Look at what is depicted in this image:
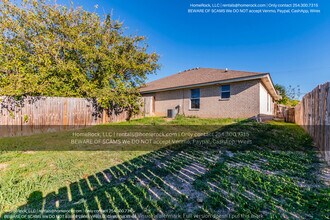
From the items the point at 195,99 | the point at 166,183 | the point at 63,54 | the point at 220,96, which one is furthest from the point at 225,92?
the point at 63,54

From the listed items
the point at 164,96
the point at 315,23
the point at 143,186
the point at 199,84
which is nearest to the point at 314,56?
the point at 315,23

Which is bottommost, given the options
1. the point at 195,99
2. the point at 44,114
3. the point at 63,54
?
the point at 44,114

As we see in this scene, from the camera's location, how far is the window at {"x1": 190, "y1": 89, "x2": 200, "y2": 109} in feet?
42.8

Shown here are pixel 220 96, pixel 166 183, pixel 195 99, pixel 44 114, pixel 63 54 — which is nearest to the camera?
pixel 166 183

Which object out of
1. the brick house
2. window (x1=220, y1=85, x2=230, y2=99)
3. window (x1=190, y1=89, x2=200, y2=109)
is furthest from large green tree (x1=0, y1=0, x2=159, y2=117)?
window (x1=220, y1=85, x2=230, y2=99)

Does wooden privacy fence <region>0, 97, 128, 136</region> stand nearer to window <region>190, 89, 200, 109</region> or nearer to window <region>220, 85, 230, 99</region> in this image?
window <region>190, 89, 200, 109</region>

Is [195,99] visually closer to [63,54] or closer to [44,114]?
[63,54]

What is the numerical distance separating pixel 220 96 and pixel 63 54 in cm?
1134

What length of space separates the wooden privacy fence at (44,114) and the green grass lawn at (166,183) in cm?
304

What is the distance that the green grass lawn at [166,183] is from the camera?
1.97m

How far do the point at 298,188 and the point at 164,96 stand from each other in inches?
Result: 537

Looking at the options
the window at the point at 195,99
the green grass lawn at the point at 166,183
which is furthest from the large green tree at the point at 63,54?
the green grass lawn at the point at 166,183

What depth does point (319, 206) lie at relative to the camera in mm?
1935

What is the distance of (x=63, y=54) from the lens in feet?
33.2
